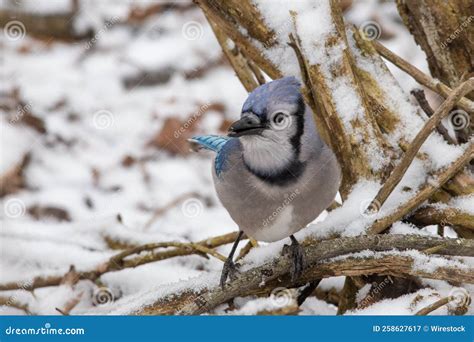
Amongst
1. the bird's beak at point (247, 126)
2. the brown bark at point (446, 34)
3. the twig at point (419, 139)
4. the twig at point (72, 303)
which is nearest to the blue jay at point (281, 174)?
the bird's beak at point (247, 126)

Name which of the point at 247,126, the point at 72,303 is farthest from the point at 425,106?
the point at 72,303

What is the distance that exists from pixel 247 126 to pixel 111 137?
223 cm

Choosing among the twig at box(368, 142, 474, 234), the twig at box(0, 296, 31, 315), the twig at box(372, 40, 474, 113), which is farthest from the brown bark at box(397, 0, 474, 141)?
the twig at box(0, 296, 31, 315)

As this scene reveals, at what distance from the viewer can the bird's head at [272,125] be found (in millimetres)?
1693

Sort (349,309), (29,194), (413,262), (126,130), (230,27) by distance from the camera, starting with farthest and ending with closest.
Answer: (126,130) → (29,194) → (230,27) → (349,309) → (413,262)

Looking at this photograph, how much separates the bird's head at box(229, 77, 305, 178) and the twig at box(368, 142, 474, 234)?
27 cm

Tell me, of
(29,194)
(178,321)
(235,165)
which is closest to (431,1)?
(235,165)

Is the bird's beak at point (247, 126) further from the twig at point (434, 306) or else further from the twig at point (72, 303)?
the twig at point (72, 303)

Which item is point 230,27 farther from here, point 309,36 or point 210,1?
point 309,36

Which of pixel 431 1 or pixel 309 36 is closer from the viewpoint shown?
pixel 309 36

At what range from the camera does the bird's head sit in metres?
1.69

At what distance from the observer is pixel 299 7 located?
6.39 feet

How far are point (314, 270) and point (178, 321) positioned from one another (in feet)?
1.13

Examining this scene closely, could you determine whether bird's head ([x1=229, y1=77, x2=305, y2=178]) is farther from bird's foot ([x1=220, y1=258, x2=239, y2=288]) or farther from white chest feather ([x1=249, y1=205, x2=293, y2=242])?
bird's foot ([x1=220, y1=258, x2=239, y2=288])
